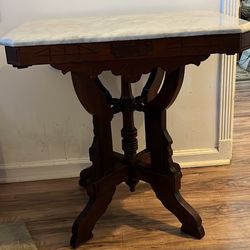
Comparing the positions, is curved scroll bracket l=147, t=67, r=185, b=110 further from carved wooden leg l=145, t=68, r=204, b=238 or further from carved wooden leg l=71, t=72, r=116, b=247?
carved wooden leg l=71, t=72, r=116, b=247

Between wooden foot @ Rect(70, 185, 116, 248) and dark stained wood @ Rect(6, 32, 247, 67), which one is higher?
dark stained wood @ Rect(6, 32, 247, 67)

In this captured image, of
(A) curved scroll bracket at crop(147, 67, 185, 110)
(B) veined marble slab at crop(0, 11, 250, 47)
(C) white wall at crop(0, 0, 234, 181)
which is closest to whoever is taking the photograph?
(B) veined marble slab at crop(0, 11, 250, 47)

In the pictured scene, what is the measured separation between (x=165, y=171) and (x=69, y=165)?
2.08 ft

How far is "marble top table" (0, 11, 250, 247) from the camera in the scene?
4.10ft

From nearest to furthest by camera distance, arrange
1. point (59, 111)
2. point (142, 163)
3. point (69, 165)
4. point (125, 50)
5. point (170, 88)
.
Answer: point (125, 50) < point (170, 88) < point (142, 163) < point (59, 111) < point (69, 165)

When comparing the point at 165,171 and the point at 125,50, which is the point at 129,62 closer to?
the point at 125,50

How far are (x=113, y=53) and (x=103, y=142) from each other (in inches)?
17.9

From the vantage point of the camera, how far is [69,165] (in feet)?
6.90

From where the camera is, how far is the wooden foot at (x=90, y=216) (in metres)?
1.59

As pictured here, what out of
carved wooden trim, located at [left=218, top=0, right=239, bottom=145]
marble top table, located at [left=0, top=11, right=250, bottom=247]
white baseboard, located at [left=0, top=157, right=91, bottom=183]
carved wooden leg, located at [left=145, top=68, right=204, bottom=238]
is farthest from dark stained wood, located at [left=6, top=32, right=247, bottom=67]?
white baseboard, located at [left=0, top=157, right=91, bottom=183]

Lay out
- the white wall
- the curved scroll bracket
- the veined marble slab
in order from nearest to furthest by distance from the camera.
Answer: the veined marble slab → the curved scroll bracket → the white wall

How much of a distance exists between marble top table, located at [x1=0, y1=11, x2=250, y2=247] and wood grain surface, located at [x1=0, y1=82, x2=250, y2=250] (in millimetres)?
73

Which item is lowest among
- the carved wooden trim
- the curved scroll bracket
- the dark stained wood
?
the carved wooden trim

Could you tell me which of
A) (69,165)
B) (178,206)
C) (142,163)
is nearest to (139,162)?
(142,163)
